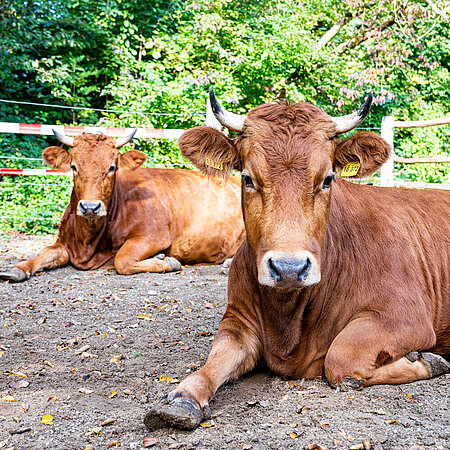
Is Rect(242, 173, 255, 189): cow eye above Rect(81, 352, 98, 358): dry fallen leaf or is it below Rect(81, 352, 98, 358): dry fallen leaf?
above

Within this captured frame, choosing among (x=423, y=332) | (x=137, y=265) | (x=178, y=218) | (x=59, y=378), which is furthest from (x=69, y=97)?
(x=423, y=332)

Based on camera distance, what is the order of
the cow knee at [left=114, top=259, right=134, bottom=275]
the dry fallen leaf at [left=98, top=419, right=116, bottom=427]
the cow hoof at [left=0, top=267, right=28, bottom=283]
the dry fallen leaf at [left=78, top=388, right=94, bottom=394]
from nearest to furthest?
the dry fallen leaf at [left=98, top=419, right=116, bottom=427]
the dry fallen leaf at [left=78, top=388, right=94, bottom=394]
the cow hoof at [left=0, top=267, right=28, bottom=283]
the cow knee at [left=114, top=259, right=134, bottom=275]

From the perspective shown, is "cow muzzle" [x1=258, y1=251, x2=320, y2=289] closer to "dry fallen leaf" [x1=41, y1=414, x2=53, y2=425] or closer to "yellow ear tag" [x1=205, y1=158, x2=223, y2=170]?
"yellow ear tag" [x1=205, y1=158, x2=223, y2=170]

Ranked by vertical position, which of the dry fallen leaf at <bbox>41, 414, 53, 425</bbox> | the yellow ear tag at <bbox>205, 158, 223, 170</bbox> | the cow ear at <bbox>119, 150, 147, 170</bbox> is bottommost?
the dry fallen leaf at <bbox>41, 414, 53, 425</bbox>

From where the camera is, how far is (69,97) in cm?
1245

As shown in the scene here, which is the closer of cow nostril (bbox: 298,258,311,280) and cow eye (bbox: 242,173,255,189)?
cow nostril (bbox: 298,258,311,280)

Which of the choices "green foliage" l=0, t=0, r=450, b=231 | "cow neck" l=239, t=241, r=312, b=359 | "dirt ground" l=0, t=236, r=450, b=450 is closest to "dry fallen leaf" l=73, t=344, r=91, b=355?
"dirt ground" l=0, t=236, r=450, b=450

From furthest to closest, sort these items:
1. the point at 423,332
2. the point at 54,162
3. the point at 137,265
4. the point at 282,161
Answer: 1. the point at 54,162
2. the point at 137,265
3. the point at 423,332
4. the point at 282,161

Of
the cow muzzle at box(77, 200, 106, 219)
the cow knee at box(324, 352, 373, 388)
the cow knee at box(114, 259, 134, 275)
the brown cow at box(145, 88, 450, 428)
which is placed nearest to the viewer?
the brown cow at box(145, 88, 450, 428)

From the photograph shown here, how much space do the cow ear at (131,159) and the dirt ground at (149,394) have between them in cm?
296

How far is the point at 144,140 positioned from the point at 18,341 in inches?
332

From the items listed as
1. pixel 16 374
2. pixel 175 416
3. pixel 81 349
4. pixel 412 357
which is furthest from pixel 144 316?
pixel 412 357

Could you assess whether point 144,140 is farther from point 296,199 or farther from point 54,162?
point 296,199

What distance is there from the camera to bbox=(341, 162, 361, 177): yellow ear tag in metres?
3.35
